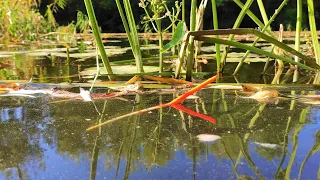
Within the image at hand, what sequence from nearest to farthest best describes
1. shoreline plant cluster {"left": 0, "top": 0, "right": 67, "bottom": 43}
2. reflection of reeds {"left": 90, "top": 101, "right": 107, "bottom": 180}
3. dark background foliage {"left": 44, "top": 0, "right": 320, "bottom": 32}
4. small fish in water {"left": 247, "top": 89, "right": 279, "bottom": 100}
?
reflection of reeds {"left": 90, "top": 101, "right": 107, "bottom": 180} < small fish in water {"left": 247, "top": 89, "right": 279, "bottom": 100} < shoreline plant cluster {"left": 0, "top": 0, "right": 67, "bottom": 43} < dark background foliage {"left": 44, "top": 0, "right": 320, "bottom": 32}


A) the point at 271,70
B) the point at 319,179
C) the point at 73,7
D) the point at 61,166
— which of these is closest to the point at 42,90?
the point at 61,166

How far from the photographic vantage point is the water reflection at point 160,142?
0.35 meters

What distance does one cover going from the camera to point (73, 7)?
10.1 m

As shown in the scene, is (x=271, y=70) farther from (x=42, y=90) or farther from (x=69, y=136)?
(x=69, y=136)

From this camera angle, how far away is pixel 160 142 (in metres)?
0.43

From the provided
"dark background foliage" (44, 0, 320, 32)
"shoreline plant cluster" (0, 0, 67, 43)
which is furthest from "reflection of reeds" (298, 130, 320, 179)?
"dark background foliage" (44, 0, 320, 32)

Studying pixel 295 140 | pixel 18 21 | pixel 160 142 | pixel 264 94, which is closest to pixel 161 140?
pixel 160 142

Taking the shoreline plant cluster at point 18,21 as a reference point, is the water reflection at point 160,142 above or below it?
below

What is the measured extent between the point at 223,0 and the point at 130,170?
10195 millimetres

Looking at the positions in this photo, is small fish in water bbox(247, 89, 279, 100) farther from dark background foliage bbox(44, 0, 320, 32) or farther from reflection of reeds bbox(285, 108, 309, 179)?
dark background foliage bbox(44, 0, 320, 32)

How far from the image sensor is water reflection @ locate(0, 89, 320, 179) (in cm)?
35

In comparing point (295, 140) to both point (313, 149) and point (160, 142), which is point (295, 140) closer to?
point (313, 149)

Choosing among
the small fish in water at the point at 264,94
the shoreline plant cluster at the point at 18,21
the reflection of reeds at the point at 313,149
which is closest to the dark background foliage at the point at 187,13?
the shoreline plant cluster at the point at 18,21

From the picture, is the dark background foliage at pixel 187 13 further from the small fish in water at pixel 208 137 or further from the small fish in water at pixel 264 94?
the small fish in water at pixel 208 137
